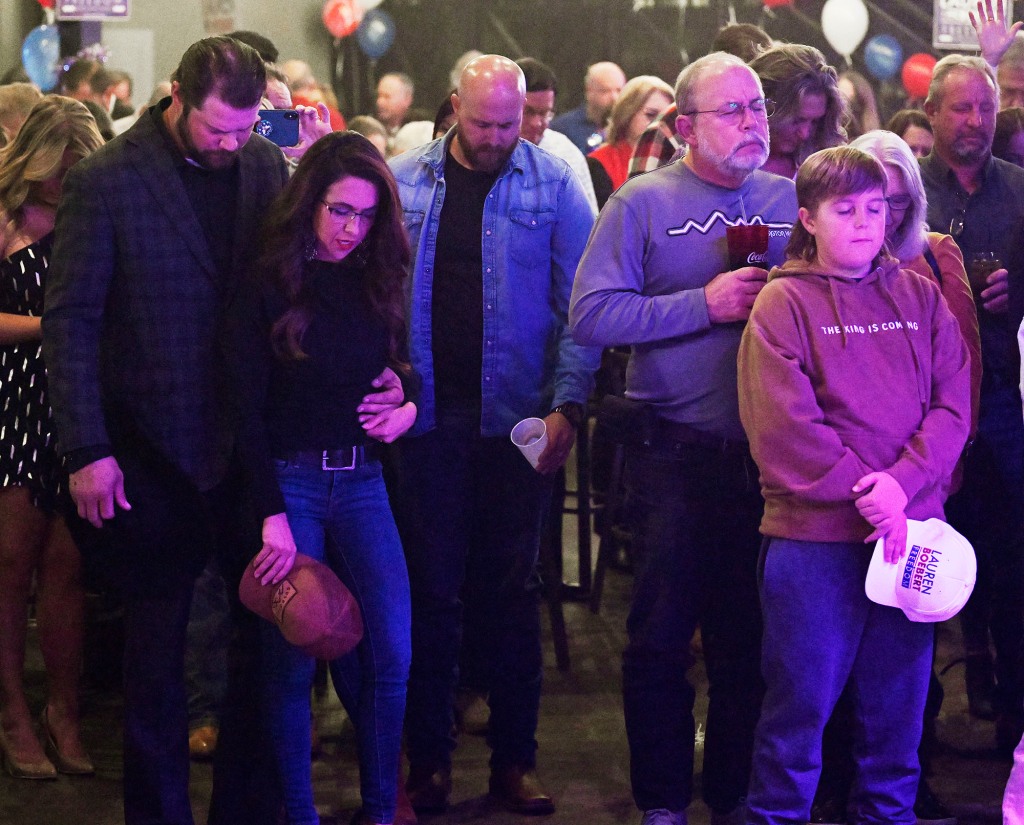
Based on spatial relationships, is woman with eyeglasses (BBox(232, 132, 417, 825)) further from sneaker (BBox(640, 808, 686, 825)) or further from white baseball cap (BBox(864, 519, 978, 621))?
white baseball cap (BBox(864, 519, 978, 621))

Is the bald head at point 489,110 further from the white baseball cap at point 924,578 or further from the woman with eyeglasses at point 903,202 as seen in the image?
the white baseball cap at point 924,578

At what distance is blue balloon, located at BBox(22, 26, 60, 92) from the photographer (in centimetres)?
942

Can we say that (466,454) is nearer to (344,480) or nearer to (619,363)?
(344,480)

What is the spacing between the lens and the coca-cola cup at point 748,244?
3115 mm

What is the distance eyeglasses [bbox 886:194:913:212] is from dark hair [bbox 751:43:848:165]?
1.46 feet

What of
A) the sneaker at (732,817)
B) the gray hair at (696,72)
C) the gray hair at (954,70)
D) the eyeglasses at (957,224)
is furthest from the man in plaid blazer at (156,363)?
the gray hair at (954,70)

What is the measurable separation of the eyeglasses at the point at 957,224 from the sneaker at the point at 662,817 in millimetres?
1787

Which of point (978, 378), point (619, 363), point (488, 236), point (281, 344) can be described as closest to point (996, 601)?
point (978, 378)

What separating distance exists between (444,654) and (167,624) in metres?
0.81

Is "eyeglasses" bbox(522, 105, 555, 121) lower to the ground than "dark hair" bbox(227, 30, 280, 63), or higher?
lower

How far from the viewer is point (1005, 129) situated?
4.40m

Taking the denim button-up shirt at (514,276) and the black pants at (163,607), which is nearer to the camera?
the black pants at (163,607)

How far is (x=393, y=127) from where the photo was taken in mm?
8719

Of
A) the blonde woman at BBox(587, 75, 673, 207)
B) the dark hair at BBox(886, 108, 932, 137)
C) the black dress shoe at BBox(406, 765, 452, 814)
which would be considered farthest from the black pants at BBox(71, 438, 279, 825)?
the dark hair at BBox(886, 108, 932, 137)
